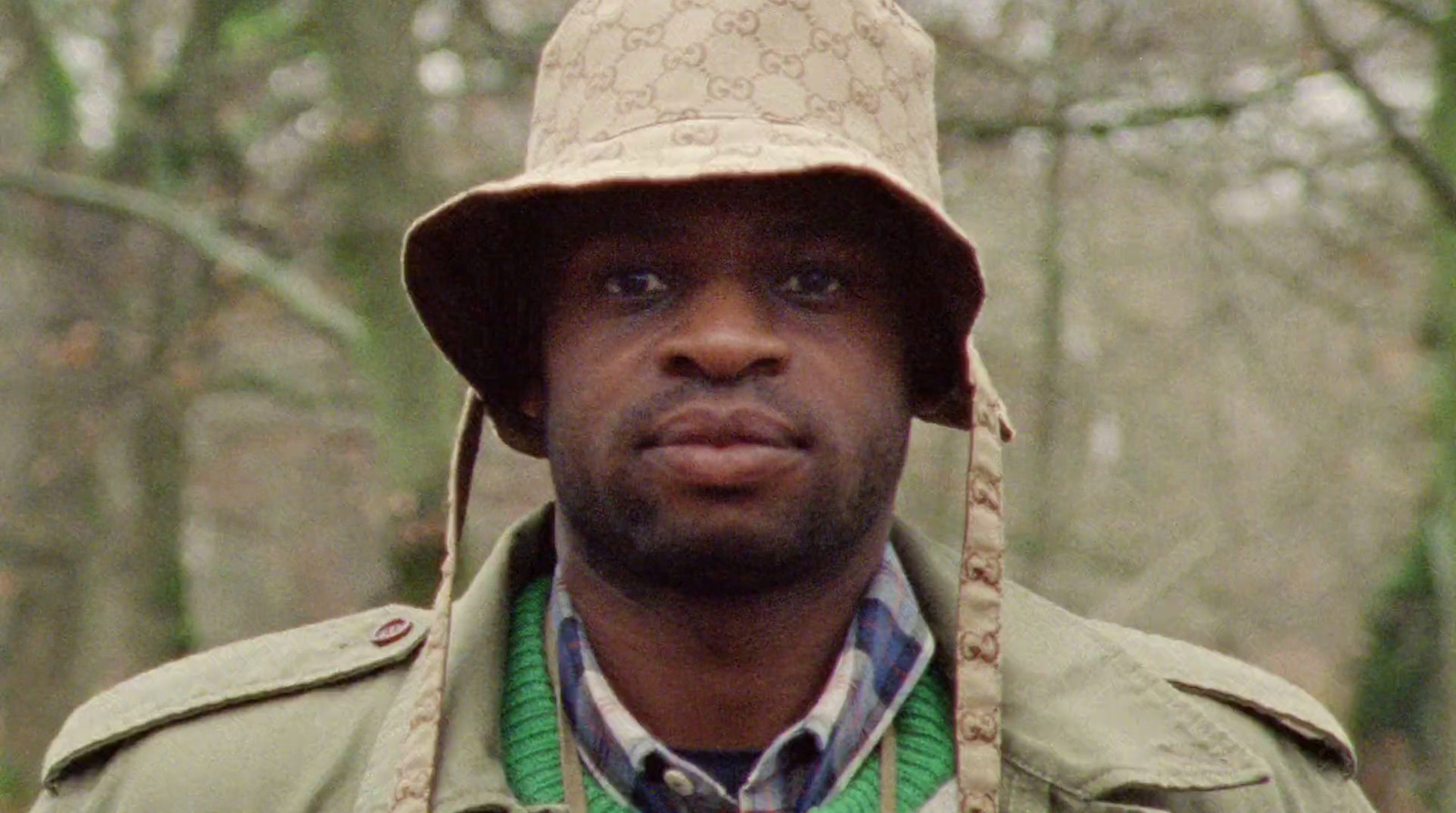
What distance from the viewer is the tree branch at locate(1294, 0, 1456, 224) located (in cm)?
672

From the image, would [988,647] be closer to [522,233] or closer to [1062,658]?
[1062,658]

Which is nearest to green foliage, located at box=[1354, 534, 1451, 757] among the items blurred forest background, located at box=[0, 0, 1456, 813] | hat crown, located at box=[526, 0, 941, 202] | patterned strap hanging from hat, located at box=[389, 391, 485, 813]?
blurred forest background, located at box=[0, 0, 1456, 813]

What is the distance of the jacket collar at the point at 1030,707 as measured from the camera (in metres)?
2.84

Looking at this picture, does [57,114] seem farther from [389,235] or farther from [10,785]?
[389,235]

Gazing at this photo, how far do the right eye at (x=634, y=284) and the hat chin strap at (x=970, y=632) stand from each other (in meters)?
0.32

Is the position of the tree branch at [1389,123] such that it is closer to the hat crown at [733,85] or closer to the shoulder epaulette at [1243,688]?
the shoulder epaulette at [1243,688]

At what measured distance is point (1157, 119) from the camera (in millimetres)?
7727

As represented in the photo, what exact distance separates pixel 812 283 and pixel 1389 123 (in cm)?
423

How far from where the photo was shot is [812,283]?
114 inches

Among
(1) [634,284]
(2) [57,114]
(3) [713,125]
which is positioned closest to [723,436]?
(1) [634,284]

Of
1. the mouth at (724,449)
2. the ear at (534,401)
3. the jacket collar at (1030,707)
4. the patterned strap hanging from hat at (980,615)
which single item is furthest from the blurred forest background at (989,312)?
the mouth at (724,449)

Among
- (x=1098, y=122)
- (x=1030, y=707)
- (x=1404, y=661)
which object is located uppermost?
(x=1030, y=707)

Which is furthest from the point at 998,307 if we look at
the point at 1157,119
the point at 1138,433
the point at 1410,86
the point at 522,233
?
the point at 522,233

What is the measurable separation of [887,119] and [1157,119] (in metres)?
4.96
